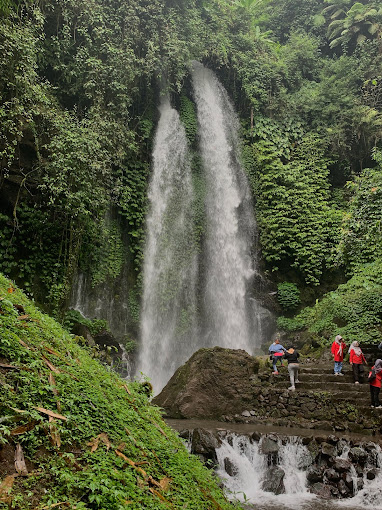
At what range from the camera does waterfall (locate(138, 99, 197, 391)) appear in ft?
47.1

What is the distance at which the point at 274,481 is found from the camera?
253 inches

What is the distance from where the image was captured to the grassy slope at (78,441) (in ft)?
6.98

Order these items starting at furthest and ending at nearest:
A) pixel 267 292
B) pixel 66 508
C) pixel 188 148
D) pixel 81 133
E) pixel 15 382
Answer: pixel 188 148 → pixel 267 292 → pixel 81 133 → pixel 15 382 → pixel 66 508

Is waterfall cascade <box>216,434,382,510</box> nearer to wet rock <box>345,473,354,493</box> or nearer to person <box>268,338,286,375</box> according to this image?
wet rock <box>345,473,354,493</box>

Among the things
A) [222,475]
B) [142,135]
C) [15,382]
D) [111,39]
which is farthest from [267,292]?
[15,382]

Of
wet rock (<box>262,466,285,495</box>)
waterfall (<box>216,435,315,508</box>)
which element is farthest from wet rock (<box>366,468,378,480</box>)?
wet rock (<box>262,466,285,495</box>)

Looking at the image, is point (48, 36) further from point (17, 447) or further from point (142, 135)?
point (17, 447)

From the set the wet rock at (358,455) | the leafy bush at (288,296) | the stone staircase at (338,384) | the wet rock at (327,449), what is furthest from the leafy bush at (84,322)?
the wet rock at (358,455)

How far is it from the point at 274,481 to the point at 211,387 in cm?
352

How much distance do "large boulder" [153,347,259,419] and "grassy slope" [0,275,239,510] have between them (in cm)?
601

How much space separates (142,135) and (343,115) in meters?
10.1

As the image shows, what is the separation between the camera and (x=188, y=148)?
60.6 feet

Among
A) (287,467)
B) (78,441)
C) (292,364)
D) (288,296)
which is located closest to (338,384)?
(292,364)

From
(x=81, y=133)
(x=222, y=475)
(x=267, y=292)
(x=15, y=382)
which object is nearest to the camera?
(x=15, y=382)
